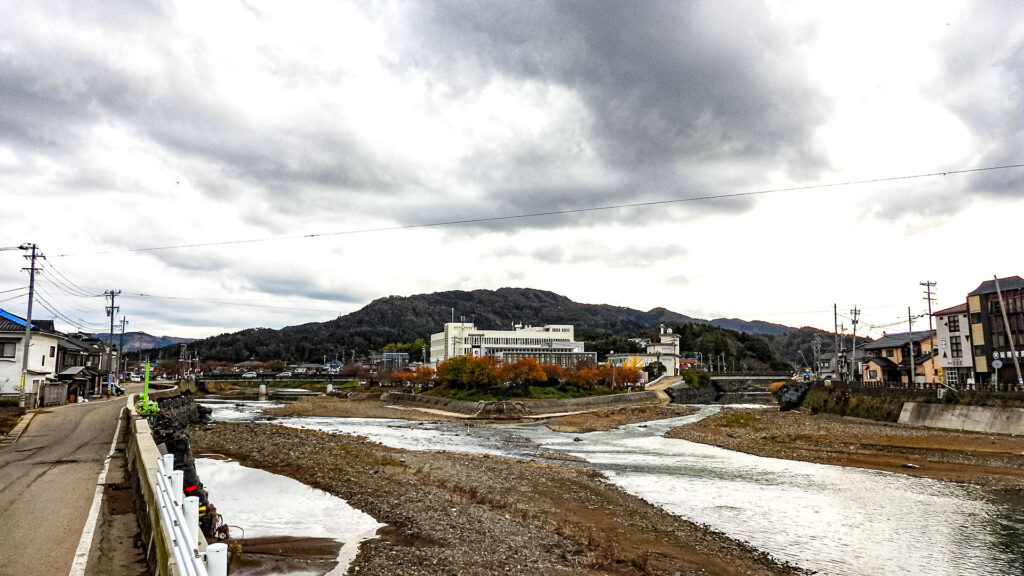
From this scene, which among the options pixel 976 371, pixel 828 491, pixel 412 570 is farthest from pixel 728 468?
pixel 976 371

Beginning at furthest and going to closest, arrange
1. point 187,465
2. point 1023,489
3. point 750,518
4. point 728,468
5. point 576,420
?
point 576,420 → point 728,468 → point 1023,489 → point 750,518 → point 187,465

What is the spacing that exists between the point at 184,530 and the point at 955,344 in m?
76.6

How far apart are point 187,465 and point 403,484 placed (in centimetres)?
883

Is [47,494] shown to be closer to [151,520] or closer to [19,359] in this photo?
[151,520]

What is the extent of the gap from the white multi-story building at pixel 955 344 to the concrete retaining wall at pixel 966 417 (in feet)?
44.8

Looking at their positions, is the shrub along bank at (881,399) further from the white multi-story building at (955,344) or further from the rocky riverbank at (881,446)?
the white multi-story building at (955,344)

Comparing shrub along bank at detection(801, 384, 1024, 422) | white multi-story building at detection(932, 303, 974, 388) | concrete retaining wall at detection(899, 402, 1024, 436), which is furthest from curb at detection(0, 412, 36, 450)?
white multi-story building at detection(932, 303, 974, 388)

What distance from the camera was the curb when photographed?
68.6 ft

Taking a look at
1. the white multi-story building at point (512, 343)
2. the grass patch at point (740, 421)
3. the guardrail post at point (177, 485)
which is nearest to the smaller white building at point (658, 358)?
the white multi-story building at point (512, 343)

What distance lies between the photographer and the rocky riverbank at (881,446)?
29.8m

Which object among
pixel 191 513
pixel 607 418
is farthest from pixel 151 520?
pixel 607 418

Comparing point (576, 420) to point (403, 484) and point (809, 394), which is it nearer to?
point (809, 394)

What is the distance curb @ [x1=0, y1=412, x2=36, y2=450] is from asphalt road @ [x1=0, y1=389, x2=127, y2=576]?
300 mm

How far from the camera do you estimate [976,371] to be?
56.9 metres
